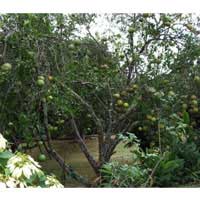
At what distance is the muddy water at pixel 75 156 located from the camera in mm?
3566

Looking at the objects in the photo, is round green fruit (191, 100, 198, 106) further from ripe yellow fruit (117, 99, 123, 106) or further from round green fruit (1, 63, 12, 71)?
round green fruit (1, 63, 12, 71)

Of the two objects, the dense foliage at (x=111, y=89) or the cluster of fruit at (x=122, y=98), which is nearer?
the dense foliage at (x=111, y=89)

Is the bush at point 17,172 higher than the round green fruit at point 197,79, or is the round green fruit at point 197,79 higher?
the round green fruit at point 197,79

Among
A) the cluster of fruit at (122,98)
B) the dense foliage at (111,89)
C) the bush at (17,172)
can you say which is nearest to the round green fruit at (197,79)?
the dense foliage at (111,89)

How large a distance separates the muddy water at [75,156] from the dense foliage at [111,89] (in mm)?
91

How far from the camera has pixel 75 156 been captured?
3.68 m

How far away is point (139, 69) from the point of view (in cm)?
353

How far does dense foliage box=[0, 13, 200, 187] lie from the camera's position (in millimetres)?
3102

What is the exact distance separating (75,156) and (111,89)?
0.65 m

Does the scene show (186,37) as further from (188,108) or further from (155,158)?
(155,158)

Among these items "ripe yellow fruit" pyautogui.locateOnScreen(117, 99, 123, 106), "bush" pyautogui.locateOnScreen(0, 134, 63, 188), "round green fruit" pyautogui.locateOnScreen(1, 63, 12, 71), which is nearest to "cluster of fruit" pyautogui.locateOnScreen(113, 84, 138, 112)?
"ripe yellow fruit" pyautogui.locateOnScreen(117, 99, 123, 106)

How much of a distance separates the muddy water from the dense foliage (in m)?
0.09

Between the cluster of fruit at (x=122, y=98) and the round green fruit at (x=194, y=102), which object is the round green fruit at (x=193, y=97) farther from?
the cluster of fruit at (x=122, y=98)

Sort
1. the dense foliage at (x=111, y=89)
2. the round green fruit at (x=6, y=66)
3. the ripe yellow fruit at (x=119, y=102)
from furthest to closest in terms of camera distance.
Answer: the ripe yellow fruit at (x=119, y=102) → the dense foliage at (x=111, y=89) → the round green fruit at (x=6, y=66)
